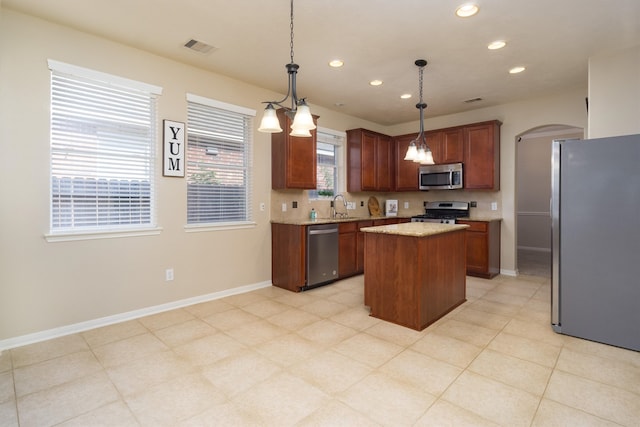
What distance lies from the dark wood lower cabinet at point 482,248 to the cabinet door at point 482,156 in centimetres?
66

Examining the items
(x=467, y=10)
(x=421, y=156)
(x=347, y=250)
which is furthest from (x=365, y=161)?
(x=467, y=10)

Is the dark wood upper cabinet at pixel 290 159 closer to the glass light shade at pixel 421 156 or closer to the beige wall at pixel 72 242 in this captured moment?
the beige wall at pixel 72 242

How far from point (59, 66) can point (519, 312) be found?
201 inches

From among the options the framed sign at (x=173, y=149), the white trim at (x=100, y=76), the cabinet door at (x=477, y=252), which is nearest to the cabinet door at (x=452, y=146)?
the cabinet door at (x=477, y=252)

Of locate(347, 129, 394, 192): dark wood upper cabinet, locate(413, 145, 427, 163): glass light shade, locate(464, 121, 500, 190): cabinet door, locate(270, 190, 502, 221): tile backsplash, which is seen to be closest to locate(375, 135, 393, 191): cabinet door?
locate(347, 129, 394, 192): dark wood upper cabinet

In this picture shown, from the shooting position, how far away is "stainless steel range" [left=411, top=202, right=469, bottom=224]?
5.48 meters

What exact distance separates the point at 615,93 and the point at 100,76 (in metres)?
5.18

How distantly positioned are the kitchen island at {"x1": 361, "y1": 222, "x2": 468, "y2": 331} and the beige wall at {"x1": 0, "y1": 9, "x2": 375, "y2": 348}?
193 cm

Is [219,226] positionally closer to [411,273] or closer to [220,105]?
[220,105]

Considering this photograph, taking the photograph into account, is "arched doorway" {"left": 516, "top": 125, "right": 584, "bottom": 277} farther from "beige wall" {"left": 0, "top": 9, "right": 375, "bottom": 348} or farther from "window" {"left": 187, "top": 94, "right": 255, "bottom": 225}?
"beige wall" {"left": 0, "top": 9, "right": 375, "bottom": 348}

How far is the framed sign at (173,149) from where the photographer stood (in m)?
3.52

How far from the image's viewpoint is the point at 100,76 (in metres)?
3.07

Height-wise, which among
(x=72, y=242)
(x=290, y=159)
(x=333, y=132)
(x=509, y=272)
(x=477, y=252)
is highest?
(x=333, y=132)

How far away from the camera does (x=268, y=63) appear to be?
11.9 ft
